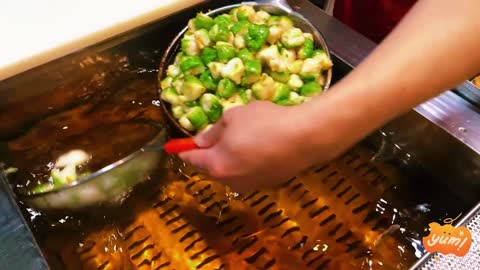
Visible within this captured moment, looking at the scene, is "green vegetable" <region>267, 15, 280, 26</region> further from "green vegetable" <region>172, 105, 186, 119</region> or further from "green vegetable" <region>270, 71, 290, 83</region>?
"green vegetable" <region>172, 105, 186, 119</region>

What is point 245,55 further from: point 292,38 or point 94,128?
point 94,128

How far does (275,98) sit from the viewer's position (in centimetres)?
91

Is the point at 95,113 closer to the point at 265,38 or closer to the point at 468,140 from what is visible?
the point at 265,38

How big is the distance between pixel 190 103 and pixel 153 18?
0.28m

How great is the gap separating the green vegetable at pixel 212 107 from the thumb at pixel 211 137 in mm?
200

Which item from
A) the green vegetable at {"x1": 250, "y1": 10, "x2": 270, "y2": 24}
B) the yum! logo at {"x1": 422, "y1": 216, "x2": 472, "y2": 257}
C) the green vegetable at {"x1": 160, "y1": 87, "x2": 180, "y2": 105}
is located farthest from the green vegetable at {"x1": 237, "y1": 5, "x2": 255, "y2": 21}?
the yum! logo at {"x1": 422, "y1": 216, "x2": 472, "y2": 257}

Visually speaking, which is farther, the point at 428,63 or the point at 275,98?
the point at 275,98

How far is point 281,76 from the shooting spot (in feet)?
3.07

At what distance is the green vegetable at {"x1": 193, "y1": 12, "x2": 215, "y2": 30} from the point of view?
1.00 metres

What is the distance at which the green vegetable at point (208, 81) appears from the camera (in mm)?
934

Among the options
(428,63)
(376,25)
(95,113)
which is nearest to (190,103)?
(95,113)

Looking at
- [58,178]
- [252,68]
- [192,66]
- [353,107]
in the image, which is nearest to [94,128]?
[58,178]

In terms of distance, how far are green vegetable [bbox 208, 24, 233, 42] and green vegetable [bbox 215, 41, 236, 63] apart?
2 cm

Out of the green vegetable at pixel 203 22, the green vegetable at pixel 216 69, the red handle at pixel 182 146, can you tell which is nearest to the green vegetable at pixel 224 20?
the green vegetable at pixel 203 22
